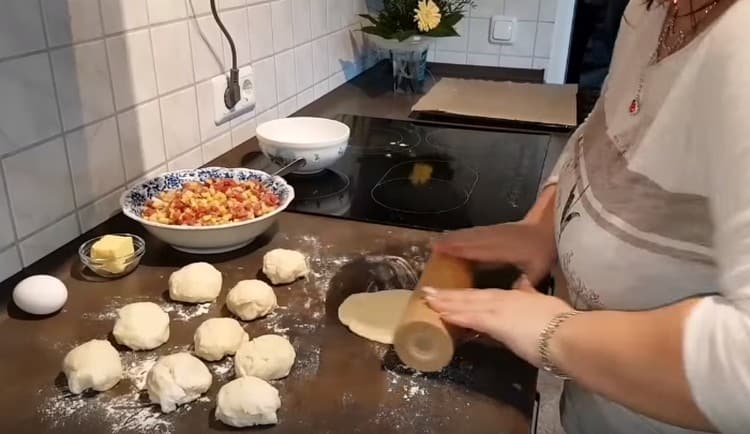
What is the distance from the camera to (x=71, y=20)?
0.95m

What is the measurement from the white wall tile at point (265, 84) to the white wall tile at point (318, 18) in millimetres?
232

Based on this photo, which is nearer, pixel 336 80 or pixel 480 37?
pixel 336 80

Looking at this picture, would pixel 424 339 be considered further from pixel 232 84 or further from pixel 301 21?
pixel 301 21

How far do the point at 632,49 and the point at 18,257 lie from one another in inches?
32.4

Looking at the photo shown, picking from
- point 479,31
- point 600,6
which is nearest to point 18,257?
point 479,31

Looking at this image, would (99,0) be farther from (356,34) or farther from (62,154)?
(356,34)

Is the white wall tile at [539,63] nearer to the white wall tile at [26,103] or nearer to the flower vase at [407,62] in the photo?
the flower vase at [407,62]

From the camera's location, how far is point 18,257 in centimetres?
92

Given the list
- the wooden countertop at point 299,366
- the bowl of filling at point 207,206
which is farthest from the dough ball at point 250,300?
the bowl of filling at point 207,206

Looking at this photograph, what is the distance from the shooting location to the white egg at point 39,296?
84cm

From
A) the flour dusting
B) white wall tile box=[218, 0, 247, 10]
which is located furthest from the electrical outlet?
the flour dusting

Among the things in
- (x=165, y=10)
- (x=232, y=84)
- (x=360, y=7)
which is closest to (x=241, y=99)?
(x=232, y=84)

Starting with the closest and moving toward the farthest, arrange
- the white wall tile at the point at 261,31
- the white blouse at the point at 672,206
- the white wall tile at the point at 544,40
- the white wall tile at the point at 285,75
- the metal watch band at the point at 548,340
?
the white blouse at the point at 672,206 < the metal watch band at the point at 548,340 < the white wall tile at the point at 261,31 < the white wall tile at the point at 285,75 < the white wall tile at the point at 544,40

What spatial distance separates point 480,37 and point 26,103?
151 centimetres
